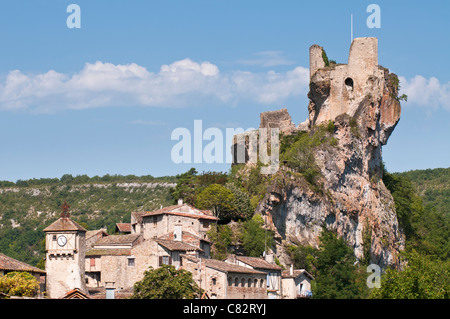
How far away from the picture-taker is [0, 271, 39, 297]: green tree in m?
52.6

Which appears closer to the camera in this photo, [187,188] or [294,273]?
[294,273]

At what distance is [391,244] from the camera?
96500mm

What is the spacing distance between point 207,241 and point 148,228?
21.1 ft

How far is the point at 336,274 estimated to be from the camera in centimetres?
7700

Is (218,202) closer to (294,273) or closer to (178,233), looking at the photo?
(178,233)

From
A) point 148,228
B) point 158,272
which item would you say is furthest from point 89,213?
point 158,272

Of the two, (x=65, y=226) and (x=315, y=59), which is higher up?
(x=315, y=59)

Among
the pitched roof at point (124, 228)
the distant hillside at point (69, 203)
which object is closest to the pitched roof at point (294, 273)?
the pitched roof at point (124, 228)

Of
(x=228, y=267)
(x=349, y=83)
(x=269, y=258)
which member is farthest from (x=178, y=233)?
(x=349, y=83)

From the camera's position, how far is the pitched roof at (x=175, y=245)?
221 ft

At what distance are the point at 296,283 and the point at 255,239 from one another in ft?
20.9

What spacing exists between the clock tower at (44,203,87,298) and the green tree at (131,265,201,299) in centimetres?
599
